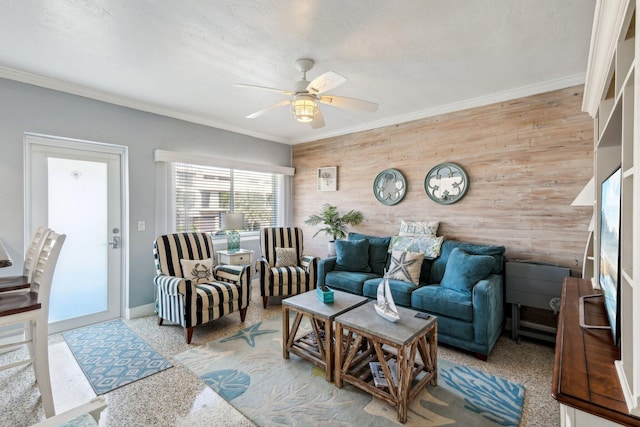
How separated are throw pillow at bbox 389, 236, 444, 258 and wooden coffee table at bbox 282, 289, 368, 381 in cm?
134

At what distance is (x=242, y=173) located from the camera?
4992 millimetres

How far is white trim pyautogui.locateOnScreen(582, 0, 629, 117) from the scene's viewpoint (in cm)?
122

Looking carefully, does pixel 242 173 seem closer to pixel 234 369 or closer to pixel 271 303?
pixel 271 303

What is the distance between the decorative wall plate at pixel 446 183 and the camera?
364 cm

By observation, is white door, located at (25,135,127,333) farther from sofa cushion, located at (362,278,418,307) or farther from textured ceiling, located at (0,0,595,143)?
sofa cushion, located at (362,278,418,307)

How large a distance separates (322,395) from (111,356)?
200 centimetres

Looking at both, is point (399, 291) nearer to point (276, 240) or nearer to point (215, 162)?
point (276, 240)

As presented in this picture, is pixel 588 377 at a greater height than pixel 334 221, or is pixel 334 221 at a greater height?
pixel 334 221

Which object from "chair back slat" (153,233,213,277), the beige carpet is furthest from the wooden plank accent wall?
"chair back slat" (153,233,213,277)

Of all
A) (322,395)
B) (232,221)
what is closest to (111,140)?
(232,221)

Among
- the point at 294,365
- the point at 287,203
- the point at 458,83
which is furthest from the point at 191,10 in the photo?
the point at 287,203

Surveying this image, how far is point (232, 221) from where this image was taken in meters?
4.31

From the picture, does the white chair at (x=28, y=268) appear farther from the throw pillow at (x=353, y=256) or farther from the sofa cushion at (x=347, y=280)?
the throw pillow at (x=353, y=256)

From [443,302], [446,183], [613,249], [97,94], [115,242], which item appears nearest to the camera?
[613,249]
